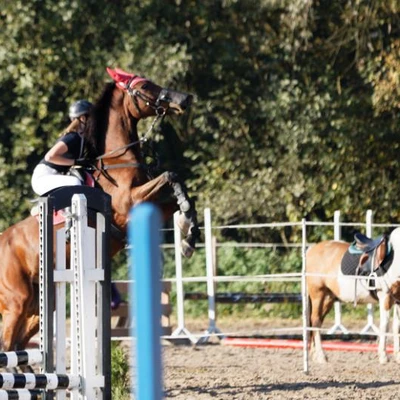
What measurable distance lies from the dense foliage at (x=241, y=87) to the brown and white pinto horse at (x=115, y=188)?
27.9ft

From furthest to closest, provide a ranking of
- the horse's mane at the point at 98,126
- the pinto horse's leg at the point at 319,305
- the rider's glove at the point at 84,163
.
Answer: the pinto horse's leg at the point at 319,305
the horse's mane at the point at 98,126
the rider's glove at the point at 84,163

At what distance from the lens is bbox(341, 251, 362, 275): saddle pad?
36.0 ft

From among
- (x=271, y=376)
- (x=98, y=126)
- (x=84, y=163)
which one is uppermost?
(x=98, y=126)

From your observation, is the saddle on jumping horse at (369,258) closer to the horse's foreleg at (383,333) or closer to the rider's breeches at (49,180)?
the horse's foreleg at (383,333)

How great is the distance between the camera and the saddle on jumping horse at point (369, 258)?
10703 mm

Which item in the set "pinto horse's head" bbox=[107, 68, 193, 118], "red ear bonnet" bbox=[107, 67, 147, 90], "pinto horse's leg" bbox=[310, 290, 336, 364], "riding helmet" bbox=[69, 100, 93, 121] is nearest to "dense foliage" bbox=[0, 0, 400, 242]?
"pinto horse's leg" bbox=[310, 290, 336, 364]

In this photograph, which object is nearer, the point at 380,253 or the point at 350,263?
the point at 380,253

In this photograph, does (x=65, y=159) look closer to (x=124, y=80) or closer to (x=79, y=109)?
(x=79, y=109)

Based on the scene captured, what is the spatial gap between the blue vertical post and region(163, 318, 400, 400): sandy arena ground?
615 centimetres

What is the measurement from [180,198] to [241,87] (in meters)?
10.5

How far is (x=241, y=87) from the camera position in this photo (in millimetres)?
18516

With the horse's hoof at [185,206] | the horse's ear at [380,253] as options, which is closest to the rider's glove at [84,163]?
the horse's hoof at [185,206]

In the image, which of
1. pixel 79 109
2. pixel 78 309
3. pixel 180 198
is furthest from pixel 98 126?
pixel 78 309

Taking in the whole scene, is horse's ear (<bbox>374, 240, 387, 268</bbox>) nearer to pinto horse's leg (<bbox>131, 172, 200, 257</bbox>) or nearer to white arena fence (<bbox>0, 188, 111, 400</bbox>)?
pinto horse's leg (<bbox>131, 172, 200, 257</bbox>)
